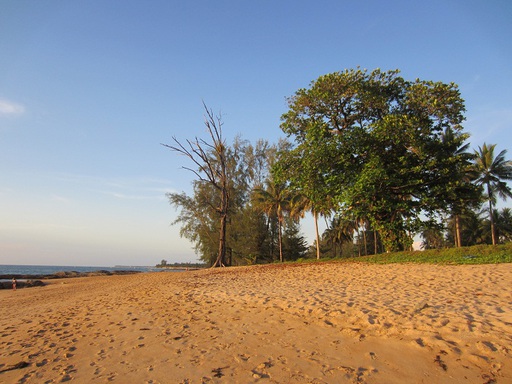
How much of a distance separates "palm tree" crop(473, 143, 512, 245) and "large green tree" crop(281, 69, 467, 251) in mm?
14207

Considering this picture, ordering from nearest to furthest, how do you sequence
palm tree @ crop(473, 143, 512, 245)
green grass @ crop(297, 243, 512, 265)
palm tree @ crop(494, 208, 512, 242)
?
green grass @ crop(297, 243, 512, 265) → palm tree @ crop(473, 143, 512, 245) → palm tree @ crop(494, 208, 512, 242)

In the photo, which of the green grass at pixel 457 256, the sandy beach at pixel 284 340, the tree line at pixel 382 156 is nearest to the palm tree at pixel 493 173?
the tree line at pixel 382 156

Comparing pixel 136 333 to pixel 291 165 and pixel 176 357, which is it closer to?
pixel 176 357

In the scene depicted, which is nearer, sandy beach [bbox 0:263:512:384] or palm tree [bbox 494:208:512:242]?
sandy beach [bbox 0:263:512:384]

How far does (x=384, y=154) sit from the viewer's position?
19672 mm

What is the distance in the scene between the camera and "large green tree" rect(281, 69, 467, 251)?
1822 cm

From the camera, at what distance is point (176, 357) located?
15.9 feet

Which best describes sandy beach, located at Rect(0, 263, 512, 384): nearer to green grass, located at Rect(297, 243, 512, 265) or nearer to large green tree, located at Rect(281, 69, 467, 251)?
green grass, located at Rect(297, 243, 512, 265)

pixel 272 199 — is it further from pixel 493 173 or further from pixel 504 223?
pixel 504 223

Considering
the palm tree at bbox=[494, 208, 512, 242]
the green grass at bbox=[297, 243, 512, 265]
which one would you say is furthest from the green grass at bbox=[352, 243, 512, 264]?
the palm tree at bbox=[494, 208, 512, 242]

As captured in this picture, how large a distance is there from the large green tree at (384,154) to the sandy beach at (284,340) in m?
10.7

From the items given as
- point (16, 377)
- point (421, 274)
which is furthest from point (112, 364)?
point (421, 274)

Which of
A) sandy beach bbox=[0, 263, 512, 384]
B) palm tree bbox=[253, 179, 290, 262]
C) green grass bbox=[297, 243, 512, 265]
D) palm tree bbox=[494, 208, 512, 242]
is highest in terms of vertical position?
palm tree bbox=[253, 179, 290, 262]

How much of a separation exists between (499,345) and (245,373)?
3404 mm
